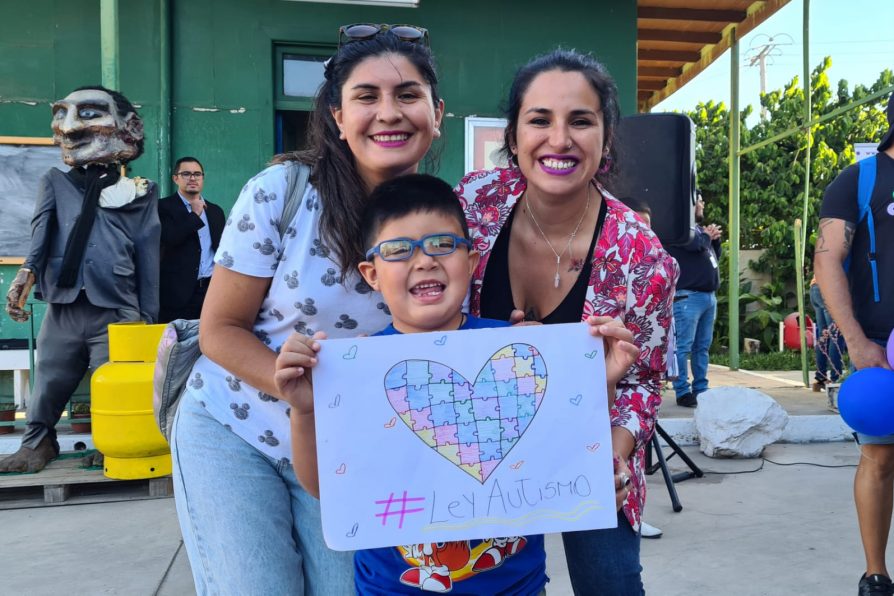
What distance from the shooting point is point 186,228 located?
17.7 feet

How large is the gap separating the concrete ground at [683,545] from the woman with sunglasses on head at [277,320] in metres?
1.88

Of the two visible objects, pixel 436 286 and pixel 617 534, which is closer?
pixel 436 286

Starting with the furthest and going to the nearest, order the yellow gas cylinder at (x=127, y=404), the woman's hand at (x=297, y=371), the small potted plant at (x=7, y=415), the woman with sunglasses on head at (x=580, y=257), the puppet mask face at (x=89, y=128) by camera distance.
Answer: the small potted plant at (x=7, y=415)
the puppet mask face at (x=89, y=128)
the yellow gas cylinder at (x=127, y=404)
the woman with sunglasses on head at (x=580, y=257)
the woman's hand at (x=297, y=371)

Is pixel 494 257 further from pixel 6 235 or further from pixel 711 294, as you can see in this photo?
pixel 6 235

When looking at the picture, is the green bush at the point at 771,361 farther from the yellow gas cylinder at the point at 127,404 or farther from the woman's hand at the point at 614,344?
the woman's hand at the point at 614,344

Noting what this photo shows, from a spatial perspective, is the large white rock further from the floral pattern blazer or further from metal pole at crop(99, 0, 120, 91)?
metal pole at crop(99, 0, 120, 91)

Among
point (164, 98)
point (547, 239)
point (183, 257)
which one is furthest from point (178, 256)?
point (547, 239)

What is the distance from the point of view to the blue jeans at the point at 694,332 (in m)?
6.97

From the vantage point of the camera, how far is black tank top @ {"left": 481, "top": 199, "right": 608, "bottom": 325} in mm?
1925

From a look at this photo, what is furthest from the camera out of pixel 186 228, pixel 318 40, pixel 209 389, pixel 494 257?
pixel 318 40

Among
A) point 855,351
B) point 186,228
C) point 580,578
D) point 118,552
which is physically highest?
point 186,228

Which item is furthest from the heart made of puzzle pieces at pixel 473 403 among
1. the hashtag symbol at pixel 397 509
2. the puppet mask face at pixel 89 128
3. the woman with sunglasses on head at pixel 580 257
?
the puppet mask face at pixel 89 128

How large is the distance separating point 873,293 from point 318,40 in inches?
227

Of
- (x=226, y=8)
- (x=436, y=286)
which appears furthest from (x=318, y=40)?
(x=436, y=286)
